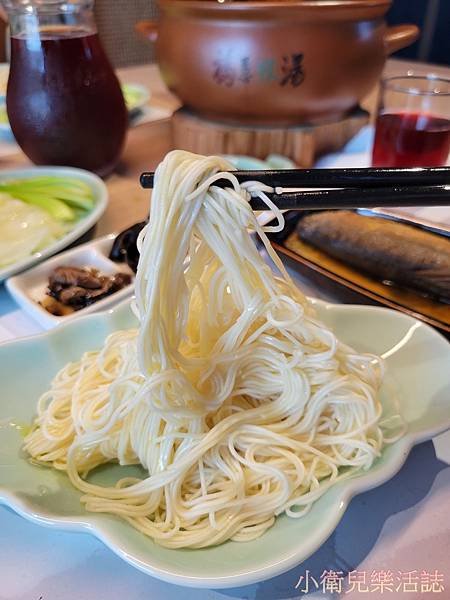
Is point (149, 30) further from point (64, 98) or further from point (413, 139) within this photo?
point (413, 139)

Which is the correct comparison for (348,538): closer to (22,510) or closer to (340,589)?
(340,589)

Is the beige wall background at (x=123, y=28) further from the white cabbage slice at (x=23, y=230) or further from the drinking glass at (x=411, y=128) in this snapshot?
the white cabbage slice at (x=23, y=230)

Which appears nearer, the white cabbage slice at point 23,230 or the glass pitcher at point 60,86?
the white cabbage slice at point 23,230

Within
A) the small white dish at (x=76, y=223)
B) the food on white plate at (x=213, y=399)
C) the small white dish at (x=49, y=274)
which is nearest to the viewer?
the food on white plate at (x=213, y=399)

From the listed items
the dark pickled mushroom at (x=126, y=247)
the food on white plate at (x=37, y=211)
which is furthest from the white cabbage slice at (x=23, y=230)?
the dark pickled mushroom at (x=126, y=247)

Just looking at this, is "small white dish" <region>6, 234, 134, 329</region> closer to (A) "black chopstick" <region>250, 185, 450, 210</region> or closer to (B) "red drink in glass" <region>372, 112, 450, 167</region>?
(A) "black chopstick" <region>250, 185, 450, 210</region>

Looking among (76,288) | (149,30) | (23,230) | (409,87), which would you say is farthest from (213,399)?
(149,30)
